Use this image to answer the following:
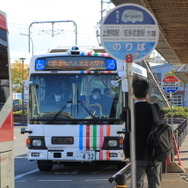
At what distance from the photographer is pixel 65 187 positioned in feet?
38.8

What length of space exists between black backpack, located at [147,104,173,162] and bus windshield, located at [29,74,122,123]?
681 cm

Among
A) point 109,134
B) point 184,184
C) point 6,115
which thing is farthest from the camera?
point 109,134

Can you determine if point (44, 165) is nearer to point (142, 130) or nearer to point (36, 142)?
point (36, 142)

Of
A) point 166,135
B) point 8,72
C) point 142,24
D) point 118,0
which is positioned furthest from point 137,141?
point 118,0

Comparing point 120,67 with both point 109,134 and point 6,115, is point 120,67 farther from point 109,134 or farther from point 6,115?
point 6,115

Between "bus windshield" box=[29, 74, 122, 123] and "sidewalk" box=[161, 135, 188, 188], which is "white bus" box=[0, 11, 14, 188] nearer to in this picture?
"sidewalk" box=[161, 135, 188, 188]

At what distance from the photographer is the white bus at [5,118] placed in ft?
23.9

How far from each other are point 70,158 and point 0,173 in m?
6.55

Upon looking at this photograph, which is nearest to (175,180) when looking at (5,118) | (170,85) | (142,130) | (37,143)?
(37,143)

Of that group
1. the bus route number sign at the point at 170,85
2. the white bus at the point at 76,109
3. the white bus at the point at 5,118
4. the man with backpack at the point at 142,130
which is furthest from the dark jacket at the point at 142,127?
the bus route number sign at the point at 170,85

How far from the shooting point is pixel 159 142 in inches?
265

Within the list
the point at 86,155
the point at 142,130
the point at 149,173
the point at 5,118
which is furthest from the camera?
the point at 86,155

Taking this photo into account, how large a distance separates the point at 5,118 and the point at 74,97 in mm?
6447

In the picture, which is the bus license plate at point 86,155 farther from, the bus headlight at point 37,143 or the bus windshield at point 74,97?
the bus headlight at point 37,143
